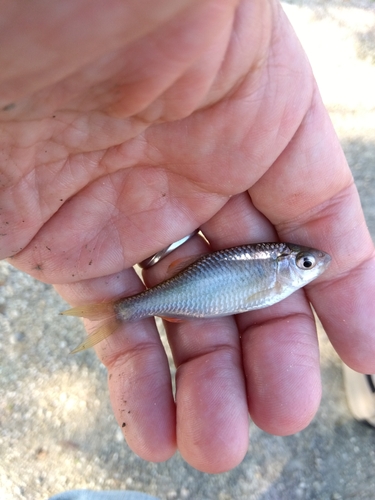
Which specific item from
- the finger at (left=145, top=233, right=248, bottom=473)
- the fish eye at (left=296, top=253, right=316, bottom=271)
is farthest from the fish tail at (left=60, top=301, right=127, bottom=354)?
the fish eye at (left=296, top=253, right=316, bottom=271)

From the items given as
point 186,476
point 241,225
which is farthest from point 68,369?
point 241,225

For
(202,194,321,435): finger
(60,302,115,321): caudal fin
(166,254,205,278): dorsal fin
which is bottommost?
(202,194,321,435): finger

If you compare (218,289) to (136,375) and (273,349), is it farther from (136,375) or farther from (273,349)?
(136,375)

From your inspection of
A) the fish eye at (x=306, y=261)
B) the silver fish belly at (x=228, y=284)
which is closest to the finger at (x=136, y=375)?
the silver fish belly at (x=228, y=284)

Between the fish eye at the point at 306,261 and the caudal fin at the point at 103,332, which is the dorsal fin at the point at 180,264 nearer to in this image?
the caudal fin at the point at 103,332

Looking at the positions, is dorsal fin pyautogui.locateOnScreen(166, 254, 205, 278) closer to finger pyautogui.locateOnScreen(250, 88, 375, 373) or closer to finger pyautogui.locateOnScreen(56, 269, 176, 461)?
finger pyautogui.locateOnScreen(56, 269, 176, 461)

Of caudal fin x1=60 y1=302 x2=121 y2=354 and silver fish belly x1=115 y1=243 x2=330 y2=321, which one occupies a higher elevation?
caudal fin x1=60 y1=302 x2=121 y2=354

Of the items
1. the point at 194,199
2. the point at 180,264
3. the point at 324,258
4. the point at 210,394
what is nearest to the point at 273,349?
the point at 210,394
